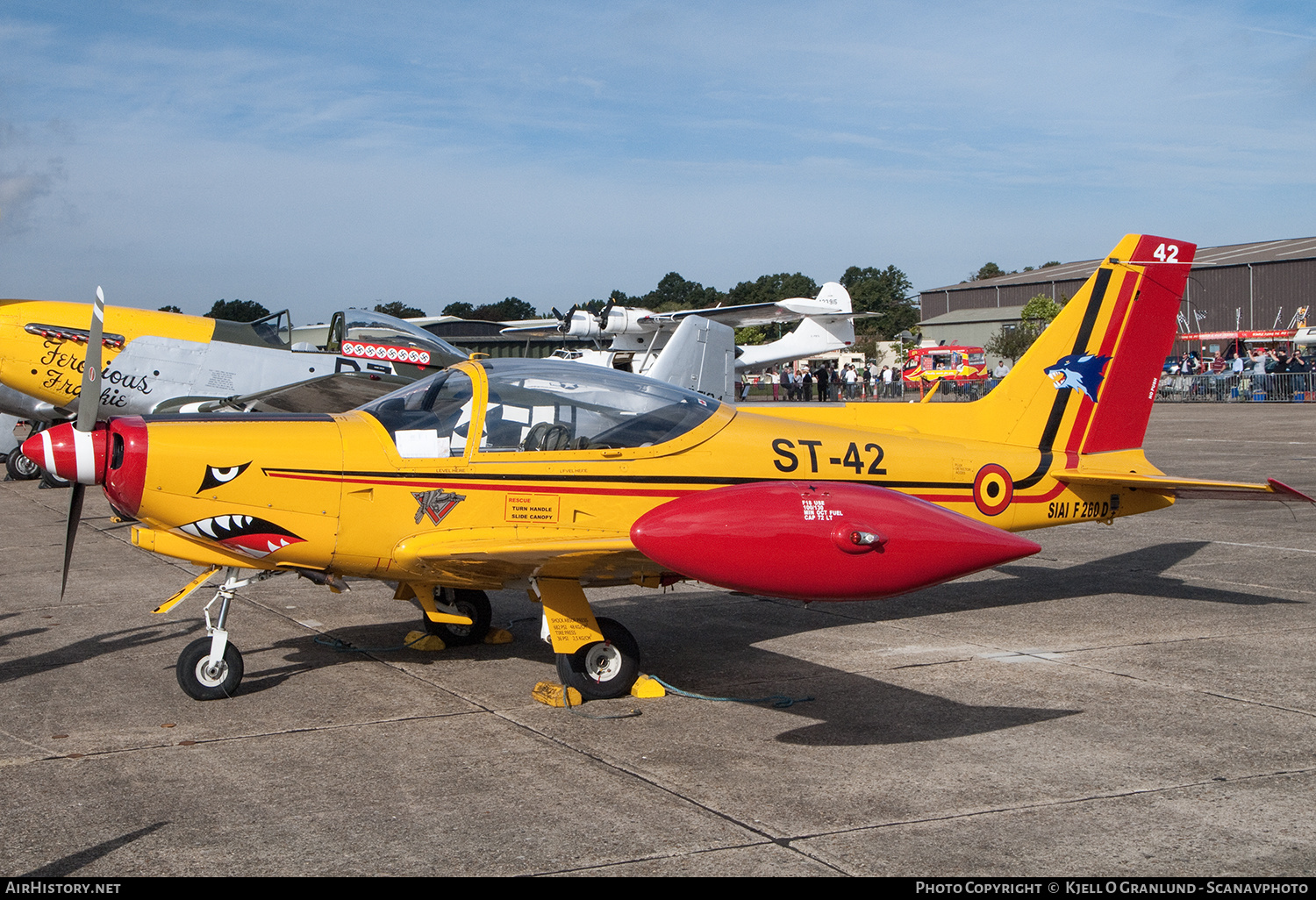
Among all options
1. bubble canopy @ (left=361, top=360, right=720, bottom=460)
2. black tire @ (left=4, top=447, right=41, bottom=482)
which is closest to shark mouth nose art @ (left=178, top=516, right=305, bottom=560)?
bubble canopy @ (left=361, top=360, right=720, bottom=460)

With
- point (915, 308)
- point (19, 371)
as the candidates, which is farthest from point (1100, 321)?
point (915, 308)

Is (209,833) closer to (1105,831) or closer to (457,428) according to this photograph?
(457,428)

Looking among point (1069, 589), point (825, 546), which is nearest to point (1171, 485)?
point (1069, 589)

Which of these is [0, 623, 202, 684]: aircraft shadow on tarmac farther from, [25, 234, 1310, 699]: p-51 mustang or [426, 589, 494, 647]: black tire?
[426, 589, 494, 647]: black tire

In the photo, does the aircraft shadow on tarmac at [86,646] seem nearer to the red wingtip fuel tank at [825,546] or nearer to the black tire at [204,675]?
the black tire at [204,675]

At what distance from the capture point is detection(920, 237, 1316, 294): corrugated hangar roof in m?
71.0

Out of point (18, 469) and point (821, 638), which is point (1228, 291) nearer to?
point (18, 469)

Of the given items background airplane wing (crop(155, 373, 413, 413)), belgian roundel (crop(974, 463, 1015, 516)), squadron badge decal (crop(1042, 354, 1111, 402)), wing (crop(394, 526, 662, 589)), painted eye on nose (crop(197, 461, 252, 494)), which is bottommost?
wing (crop(394, 526, 662, 589))

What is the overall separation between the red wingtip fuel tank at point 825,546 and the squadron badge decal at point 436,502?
4.90 ft

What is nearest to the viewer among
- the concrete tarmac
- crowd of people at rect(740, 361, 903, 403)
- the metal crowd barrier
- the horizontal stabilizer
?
the concrete tarmac

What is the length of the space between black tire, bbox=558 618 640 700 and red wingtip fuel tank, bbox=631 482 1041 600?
134 cm

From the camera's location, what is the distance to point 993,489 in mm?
7316

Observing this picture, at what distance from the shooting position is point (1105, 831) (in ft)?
12.8

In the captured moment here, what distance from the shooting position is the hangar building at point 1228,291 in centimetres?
6912
